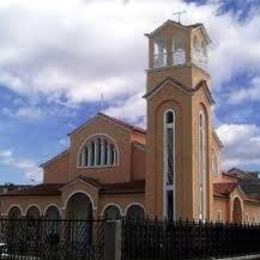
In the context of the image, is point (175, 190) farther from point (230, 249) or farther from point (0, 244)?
point (0, 244)

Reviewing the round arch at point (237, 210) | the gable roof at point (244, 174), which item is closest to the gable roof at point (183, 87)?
the round arch at point (237, 210)

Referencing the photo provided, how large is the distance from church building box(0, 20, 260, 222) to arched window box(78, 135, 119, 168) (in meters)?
0.07

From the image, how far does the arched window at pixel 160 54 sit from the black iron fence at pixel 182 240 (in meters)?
16.7

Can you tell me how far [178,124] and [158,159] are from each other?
2.57 metres

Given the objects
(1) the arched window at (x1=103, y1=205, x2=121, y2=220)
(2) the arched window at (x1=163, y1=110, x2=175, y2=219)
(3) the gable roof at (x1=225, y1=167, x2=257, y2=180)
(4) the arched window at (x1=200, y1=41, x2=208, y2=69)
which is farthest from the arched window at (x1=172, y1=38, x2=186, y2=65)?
(3) the gable roof at (x1=225, y1=167, x2=257, y2=180)

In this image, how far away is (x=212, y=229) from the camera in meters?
21.9

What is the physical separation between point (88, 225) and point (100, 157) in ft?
82.4

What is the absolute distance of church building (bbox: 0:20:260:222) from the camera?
126 feet

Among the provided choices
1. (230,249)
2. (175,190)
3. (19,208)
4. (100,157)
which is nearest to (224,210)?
(175,190)

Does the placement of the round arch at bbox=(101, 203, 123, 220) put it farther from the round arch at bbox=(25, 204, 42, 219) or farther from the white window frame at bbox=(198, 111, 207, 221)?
the round arch at bbox=(25, 204, 42, 219)

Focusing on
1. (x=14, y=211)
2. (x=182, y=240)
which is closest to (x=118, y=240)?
(x=182, y=240)

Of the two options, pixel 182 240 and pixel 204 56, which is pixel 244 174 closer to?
pixel 204 56

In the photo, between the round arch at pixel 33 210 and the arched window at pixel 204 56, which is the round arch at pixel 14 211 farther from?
the arched window at pixel 204 56

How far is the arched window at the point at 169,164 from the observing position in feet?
126
